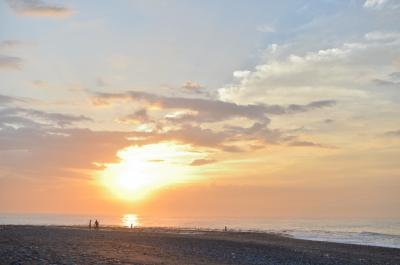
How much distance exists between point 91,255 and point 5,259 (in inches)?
229

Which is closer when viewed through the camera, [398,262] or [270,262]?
[270,262]

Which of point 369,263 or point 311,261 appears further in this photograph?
point 369,263

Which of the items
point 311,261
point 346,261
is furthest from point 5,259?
point 346,261

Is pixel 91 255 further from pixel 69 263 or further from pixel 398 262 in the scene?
pixel 398 262

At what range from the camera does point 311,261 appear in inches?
1467

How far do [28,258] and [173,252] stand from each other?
13.6m

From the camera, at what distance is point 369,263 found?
132ft

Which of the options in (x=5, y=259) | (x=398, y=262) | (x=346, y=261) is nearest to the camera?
(x=5, y=259)

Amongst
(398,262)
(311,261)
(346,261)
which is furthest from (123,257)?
(398,262)

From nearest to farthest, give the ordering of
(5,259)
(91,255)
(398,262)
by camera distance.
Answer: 1. (5,259)
2. (91,255)
3. (398,262)

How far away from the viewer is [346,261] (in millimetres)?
40156

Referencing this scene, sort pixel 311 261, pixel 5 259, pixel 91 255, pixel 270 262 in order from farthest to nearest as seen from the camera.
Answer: pixel 311 261 < pixel 270 262 < pixel 91 255 < pixel 5 259

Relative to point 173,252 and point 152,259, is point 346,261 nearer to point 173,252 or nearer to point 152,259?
point 173,252

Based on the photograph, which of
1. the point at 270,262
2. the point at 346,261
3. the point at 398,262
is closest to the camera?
the point at 270,262
